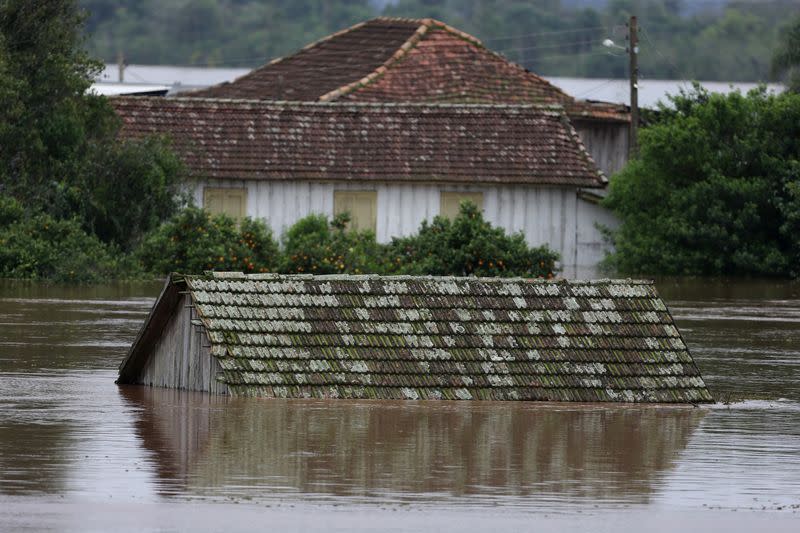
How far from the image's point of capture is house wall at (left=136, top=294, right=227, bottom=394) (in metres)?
13.4

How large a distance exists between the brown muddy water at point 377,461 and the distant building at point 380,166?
18.1 metres

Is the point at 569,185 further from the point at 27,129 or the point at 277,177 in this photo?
the point at 27,129

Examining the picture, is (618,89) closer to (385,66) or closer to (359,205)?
(385,66)

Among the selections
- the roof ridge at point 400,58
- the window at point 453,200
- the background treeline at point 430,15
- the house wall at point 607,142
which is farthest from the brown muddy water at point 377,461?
the background treeline at point 430,15

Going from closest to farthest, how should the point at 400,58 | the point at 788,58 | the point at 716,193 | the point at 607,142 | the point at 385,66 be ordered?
the point at 716,193 → the point at 385,66 → the point at 400,58 → the point at 607,142 → the point at 788,58

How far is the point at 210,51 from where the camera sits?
124188 millimetres

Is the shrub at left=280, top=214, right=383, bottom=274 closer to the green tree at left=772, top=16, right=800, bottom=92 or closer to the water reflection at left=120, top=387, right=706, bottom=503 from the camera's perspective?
the water reflection at left=120, top=387, right=706, bottom=503

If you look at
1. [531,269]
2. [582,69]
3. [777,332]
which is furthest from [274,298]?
[582,69]

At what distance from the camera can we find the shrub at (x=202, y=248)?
27891 millimetres

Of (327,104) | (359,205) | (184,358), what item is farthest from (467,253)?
(184,358)

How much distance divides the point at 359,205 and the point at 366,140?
158 cm

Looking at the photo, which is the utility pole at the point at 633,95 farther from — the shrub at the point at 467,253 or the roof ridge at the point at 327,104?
the shrub at the point at 467,253

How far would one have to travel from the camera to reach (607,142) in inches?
1719

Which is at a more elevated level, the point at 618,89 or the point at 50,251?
the point at 618,89
